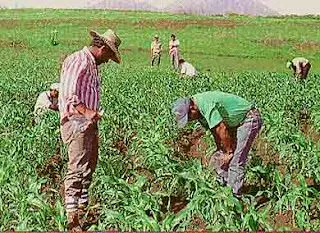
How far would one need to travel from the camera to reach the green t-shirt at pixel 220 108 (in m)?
5.70

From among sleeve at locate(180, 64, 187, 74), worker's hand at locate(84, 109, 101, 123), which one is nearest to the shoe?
worker's hand at locate(84, 109, 101, 123)

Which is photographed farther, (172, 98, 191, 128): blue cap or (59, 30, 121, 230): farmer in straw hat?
(59, 30, 121, 230): farmer in straw hat

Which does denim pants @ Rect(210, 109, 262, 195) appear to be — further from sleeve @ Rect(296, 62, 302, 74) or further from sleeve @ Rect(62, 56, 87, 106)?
sleeve @ Rect(296, 62, 302, 74)

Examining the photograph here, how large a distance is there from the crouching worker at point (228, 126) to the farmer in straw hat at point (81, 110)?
0.80m

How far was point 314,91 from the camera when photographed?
11.5 metres

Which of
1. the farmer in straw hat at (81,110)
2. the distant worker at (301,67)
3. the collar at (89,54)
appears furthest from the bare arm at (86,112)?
the distant worker at (301,67)

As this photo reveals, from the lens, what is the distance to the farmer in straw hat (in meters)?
5.84

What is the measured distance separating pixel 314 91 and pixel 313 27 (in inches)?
976

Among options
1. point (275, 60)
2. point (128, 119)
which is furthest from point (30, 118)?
point (275, 60)

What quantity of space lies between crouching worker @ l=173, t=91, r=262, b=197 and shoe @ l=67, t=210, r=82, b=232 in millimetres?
1140

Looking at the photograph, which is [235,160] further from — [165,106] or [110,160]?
[165,106]

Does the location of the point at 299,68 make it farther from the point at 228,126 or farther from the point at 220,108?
the point at 220,108

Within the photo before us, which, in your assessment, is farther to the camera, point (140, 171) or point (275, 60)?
point (275, 60)

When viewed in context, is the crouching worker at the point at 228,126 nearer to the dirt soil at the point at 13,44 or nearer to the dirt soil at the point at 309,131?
the dirt soil at the point at 309,131
